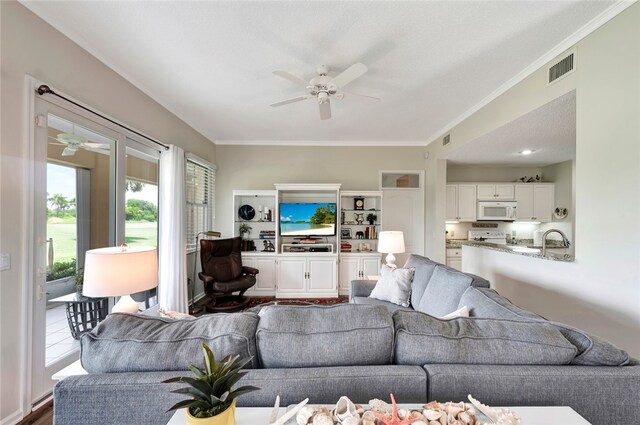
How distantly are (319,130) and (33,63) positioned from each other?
3126 millimetres

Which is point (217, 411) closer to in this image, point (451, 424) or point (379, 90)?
point (451, 424)

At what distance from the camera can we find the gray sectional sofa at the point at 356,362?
0.89m

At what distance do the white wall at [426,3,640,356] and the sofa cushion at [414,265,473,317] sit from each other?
0.83 meters

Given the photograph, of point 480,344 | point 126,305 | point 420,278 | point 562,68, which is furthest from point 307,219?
point 480,344

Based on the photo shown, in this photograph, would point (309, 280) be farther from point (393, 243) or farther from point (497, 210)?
point (497, 210)

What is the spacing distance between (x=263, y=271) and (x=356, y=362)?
366 centimetres

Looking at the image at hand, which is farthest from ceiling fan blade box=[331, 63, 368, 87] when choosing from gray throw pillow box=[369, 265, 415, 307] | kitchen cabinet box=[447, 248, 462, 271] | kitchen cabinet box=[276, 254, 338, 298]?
kitchen cabinet box=[447, 248, 462, 271]

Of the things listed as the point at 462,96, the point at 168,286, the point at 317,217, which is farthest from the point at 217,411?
the point at 317,217

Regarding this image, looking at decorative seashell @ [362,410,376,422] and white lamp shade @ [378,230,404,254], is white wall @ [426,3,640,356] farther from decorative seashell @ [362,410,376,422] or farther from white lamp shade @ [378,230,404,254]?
decorative seashell @ [362,410,376,422]

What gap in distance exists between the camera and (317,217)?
4621mm

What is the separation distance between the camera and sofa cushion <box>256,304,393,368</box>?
100 centimetres

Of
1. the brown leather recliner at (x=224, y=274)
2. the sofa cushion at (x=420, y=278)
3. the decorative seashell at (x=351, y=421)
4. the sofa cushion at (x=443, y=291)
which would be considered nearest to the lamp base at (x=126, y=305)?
the decorative seashell at (x=351, y=421)

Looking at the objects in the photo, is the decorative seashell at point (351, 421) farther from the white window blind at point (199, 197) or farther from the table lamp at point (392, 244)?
the white window blind at point (199, 197)

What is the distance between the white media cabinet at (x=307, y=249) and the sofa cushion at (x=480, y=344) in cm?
335
